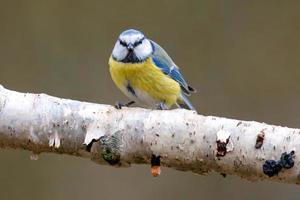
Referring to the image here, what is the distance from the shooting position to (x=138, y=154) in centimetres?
169

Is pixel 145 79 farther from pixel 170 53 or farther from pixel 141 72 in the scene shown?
pixel 170 53

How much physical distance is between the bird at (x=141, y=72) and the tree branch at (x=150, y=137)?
47 cm

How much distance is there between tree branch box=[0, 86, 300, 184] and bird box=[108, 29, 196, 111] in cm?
47

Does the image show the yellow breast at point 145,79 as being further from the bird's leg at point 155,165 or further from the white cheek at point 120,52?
the bird's leg at point 155,165

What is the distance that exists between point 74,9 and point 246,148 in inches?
83.8

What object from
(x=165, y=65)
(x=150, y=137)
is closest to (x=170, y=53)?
(x=165, y=65)

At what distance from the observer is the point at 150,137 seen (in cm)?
167

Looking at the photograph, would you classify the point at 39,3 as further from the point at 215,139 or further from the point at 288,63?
the point at 215,139

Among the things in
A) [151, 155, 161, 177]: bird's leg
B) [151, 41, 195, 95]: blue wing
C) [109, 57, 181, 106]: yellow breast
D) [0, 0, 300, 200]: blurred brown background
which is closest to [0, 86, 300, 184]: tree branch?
[151, 155, 161, 177]: bird's leg

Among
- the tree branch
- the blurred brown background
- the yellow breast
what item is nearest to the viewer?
the tree branch

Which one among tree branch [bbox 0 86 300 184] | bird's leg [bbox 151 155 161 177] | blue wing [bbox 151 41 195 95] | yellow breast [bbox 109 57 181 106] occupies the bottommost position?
bird's leg [bbox 151 155 161 177]

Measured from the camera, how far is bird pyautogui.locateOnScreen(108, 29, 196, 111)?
7.38ft

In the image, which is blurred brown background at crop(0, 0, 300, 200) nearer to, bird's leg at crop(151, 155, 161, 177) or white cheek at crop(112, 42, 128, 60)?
white cheek at crop(112, 42, 128, 60)

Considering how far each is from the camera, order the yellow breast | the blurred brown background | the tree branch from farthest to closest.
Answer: the blurred brown background → the yellow breast → the tree branch
